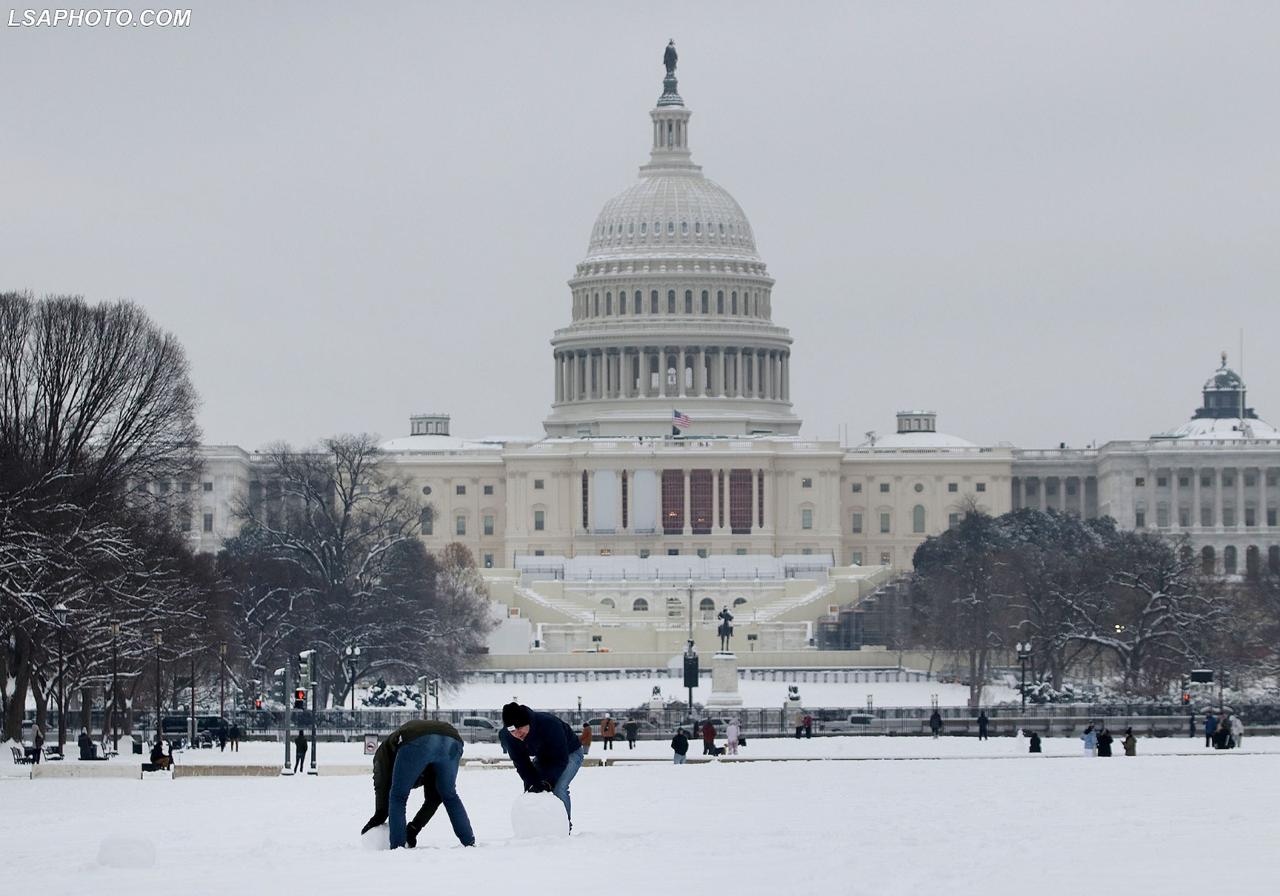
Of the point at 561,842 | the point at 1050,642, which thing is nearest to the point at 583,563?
the point at 1050,642

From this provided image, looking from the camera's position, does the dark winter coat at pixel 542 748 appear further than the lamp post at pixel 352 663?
No

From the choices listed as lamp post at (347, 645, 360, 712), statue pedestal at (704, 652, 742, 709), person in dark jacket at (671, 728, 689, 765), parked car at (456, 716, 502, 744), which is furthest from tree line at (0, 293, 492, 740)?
person in dark jacket at (671, 728, 689, 765)

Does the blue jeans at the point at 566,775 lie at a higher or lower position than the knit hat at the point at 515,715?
lower

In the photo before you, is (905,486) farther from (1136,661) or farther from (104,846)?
(104,846)

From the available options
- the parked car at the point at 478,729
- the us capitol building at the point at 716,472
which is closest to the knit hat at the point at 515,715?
the parked car at the point at 478,729

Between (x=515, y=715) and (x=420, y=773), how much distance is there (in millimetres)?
1000

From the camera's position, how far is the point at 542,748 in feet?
92.1

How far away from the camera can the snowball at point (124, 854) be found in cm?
2583

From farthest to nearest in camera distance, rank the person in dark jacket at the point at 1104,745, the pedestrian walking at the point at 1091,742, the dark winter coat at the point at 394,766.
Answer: the pedestrian walking at the point at 1091,742 < the person in dark jacket at the point at 1104,745 < the dark winter coat at the point at 394,766

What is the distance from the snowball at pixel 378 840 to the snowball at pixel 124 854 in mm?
2299

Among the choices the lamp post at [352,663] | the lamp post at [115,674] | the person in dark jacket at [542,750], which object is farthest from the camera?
the lamp post at [352,663]

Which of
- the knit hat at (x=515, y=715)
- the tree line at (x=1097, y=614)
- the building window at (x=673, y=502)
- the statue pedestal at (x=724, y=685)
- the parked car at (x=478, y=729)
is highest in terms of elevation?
the building window at (x=673, y=502)

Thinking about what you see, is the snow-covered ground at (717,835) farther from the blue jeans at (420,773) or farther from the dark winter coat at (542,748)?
the dark winter coat at (542,748)

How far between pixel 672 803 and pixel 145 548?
3927cm
